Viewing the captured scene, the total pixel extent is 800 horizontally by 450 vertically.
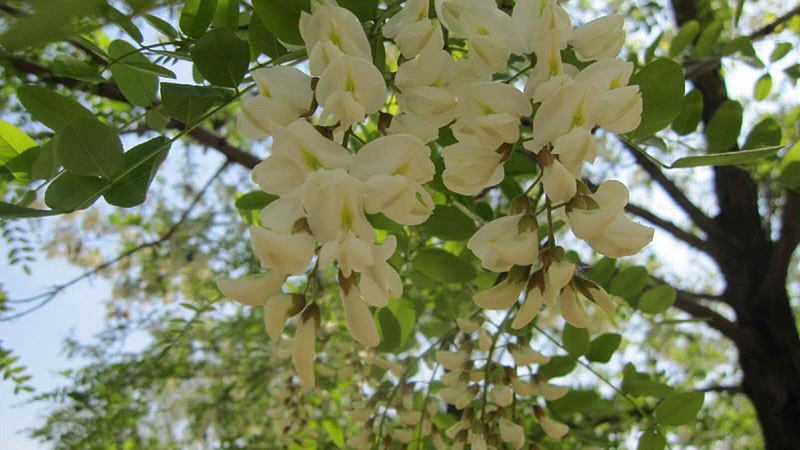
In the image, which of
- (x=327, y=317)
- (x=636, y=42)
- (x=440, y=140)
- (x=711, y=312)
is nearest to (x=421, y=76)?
(x=440, y=140)

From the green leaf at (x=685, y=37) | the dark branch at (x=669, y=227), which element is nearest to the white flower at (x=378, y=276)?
the green leaf at (x=685, y=37)

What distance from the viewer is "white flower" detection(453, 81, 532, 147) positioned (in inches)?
14.9

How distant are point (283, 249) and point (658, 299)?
0.68 meters

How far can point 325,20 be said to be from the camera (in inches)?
15.2

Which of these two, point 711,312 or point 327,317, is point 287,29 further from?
point 711,312

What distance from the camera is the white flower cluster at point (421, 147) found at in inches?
13.4

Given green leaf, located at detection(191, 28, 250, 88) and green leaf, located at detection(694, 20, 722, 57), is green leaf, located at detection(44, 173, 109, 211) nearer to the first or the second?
green leaf, located at detection(191, 28, 250, 88)

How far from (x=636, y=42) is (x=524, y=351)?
1904mm

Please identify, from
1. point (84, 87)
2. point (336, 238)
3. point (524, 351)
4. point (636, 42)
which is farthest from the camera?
point (636, 42)

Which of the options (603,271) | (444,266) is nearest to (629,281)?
(603,271)

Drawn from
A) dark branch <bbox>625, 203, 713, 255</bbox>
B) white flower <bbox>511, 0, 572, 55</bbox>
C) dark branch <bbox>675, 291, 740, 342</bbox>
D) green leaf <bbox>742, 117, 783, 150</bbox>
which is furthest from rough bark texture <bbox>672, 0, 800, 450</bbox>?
white flower <bbox>511, 0, 572, 55</bbox>

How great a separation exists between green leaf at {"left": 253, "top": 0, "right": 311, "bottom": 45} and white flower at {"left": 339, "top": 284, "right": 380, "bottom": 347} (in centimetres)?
22

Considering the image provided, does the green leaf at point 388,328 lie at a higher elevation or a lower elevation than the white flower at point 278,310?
higher

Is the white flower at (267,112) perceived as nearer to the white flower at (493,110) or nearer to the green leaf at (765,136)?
the white flower at (493,110)
